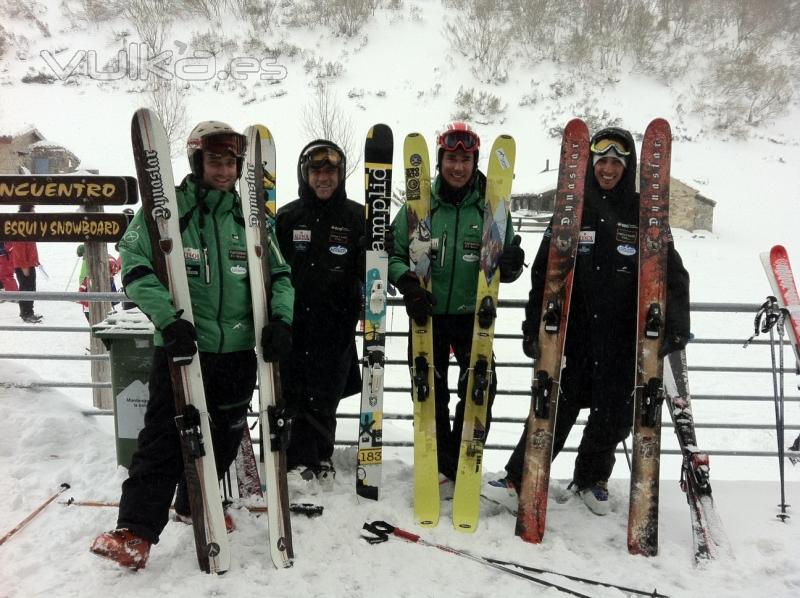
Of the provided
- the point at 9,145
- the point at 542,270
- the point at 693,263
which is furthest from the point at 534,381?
the point at 9,145

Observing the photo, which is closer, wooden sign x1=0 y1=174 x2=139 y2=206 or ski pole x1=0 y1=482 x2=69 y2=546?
ski pole x1=0 y1=482 x2=69 y2=546

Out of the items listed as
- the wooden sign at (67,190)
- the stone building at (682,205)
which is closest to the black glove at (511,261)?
the wooden sign at (67,190)

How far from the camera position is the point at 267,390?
8.29 ft

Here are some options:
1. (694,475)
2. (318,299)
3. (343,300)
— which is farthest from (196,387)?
(694,475)

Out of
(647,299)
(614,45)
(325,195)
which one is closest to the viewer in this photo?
(647,299)

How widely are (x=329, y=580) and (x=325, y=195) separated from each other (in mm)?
1943

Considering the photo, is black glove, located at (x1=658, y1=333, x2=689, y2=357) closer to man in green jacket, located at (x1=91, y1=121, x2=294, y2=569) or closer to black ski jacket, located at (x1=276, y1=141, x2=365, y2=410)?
black ski jacket, located at (x1=276, y1=141, x2=365, y2=410)

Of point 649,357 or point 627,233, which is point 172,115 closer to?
point 627,233

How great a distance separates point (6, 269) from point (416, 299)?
897 cm

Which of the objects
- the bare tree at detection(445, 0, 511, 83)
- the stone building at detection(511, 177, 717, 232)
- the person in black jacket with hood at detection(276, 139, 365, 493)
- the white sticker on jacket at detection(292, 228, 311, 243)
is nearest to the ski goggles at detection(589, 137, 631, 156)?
the person in black jacket with hood at detection(276, 139, 365, 493)

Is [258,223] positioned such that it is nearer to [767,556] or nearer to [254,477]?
[254,477]

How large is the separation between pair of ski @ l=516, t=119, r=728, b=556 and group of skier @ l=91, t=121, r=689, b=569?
0.07 m

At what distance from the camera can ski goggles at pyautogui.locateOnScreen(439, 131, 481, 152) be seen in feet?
9.46

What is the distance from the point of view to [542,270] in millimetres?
3020
